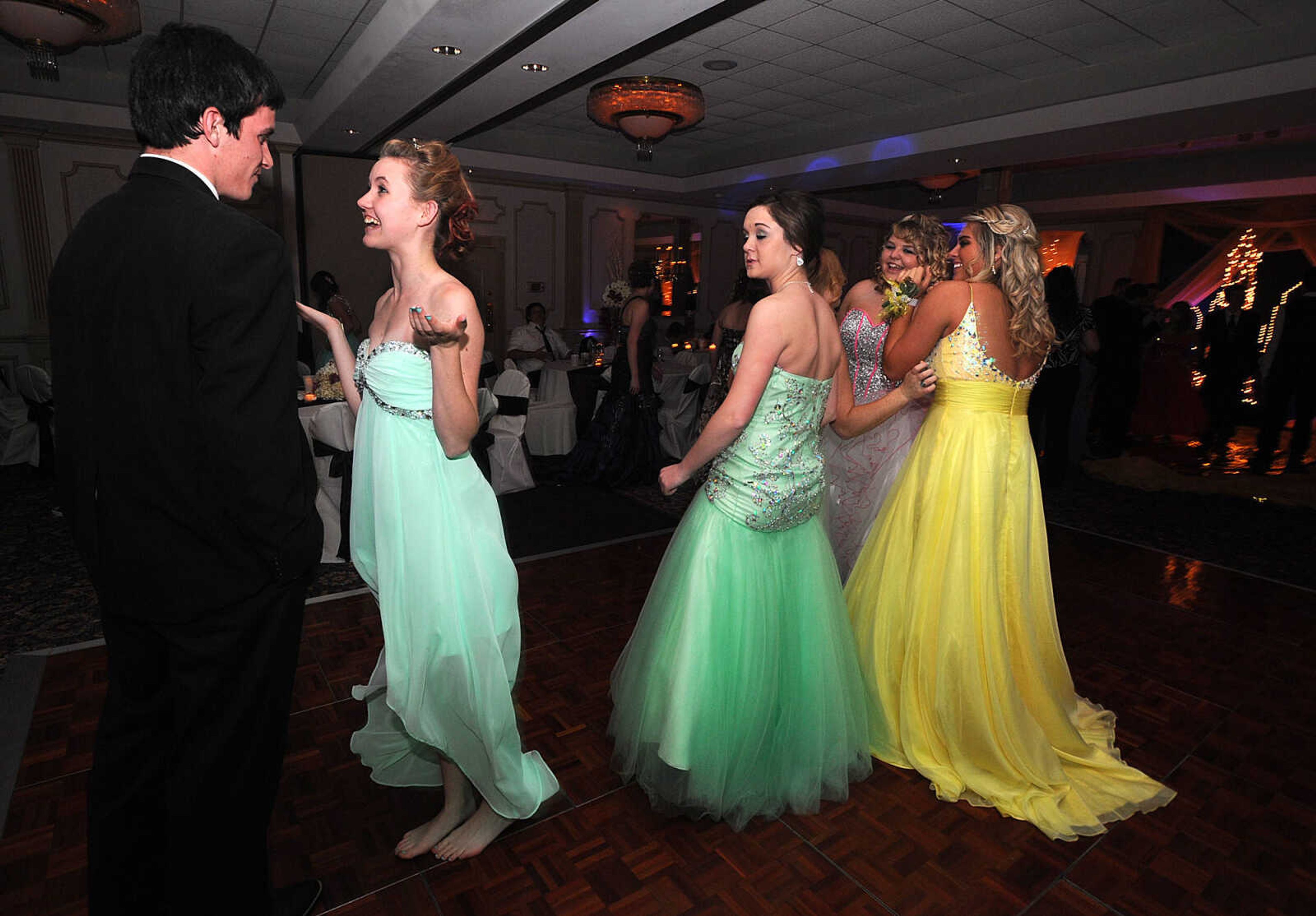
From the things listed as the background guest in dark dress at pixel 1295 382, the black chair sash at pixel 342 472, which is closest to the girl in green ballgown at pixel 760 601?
the black chair sash at pixel 342 472

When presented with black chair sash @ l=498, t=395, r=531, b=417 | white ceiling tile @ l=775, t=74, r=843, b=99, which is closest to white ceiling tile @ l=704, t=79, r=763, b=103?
white ceiling tile @ l=775, t=74, r=843, b=99

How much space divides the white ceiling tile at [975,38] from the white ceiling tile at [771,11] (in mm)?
1198

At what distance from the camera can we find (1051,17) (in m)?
4.83

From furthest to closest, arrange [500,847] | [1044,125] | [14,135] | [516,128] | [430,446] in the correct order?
[516,128] < [14,135] < [1044,125] < [500,847] < [430,446]

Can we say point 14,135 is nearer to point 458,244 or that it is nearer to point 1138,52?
point 458,244

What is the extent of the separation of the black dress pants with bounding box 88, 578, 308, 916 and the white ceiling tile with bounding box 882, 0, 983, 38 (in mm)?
5133

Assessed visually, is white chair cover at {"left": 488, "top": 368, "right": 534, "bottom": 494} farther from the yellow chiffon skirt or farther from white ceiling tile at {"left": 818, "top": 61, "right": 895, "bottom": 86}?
white ceiling tile at {"left": 818, "top": 61, "right": 895, "bottom": 86}

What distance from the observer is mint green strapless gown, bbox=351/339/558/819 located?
1.71m

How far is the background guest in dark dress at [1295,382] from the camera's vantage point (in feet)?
22.2

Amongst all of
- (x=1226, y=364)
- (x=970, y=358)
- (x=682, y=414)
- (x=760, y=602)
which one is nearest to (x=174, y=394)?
(x=760, y=602)

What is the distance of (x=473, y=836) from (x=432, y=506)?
893 mm

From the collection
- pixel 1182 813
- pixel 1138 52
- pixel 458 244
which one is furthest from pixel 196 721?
pixel 1138 52

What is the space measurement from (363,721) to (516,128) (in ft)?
25.6

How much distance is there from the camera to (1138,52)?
5477 mm
